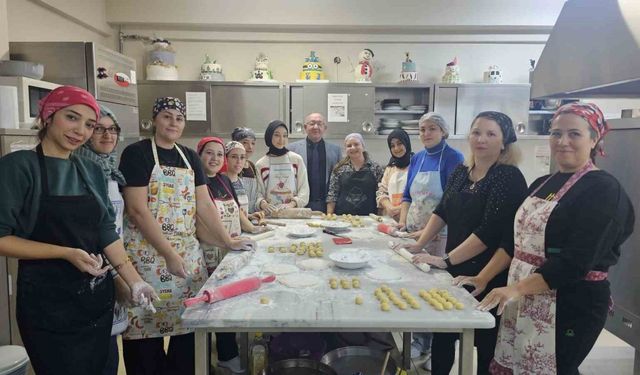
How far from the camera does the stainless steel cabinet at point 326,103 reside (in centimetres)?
432

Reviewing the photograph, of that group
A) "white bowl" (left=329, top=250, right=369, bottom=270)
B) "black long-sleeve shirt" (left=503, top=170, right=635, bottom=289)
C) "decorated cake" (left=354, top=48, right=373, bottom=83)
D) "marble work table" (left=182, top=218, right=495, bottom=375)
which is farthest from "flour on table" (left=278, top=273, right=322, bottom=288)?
"decorated cake" (left=354, top=48, right=373, bottom=83)

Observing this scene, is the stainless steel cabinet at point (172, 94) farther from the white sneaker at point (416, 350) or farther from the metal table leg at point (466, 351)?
the metal table leg at point (466, 351)

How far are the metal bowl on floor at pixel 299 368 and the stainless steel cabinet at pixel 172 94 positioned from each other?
3143 millimetres

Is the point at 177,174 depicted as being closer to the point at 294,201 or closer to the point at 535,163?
the point at 294,201

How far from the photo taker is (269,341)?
236 cm

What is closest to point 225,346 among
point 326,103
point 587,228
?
point 587,228

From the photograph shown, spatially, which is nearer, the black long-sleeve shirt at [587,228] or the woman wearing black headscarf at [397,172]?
the black long-sleeve shirt at [587,228]

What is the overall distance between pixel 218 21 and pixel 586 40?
3613 mm

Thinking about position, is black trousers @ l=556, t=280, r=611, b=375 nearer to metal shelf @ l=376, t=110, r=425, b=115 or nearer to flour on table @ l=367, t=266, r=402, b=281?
flour on table @ l=367, t=266, r=402, b=281

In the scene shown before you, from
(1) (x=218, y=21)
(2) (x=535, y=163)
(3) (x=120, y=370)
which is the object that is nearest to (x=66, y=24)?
(1) (x=218, y=21)

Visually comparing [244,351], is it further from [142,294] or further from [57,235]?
[57,235]

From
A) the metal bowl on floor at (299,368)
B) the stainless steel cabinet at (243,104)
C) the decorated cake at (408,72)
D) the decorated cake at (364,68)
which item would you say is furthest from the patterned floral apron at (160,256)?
the decorated cake at (408,72)

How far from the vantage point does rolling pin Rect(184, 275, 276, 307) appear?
1327mm

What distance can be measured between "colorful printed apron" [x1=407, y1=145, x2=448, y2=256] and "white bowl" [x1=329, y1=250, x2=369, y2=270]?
76 centimetres
